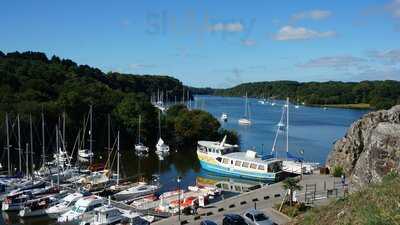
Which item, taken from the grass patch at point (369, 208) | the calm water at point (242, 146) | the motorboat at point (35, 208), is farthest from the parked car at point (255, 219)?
the motorboat at point (35, 208)

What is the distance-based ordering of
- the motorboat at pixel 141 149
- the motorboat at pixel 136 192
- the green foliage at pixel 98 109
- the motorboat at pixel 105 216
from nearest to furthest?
the motorboat at pixel 105 216 → the motorboat at pixel 136 192 → the green foliage at pixel 98 109 → the motorboat at pixel 141 149

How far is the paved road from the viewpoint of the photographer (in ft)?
110

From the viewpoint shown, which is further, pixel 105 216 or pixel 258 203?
pixel 105 216

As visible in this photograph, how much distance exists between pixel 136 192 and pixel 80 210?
27.7ft

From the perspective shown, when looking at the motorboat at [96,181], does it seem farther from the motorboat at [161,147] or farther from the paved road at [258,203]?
the motorboat at [161,147]

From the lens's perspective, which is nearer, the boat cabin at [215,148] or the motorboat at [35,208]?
the motorboat at [35,208]

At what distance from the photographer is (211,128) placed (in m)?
90.1

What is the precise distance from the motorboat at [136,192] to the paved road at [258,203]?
1157cm

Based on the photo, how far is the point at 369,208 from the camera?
13.0 metres

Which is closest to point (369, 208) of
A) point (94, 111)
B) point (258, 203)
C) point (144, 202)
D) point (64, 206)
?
point (258, 203)

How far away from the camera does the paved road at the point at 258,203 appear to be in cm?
3361

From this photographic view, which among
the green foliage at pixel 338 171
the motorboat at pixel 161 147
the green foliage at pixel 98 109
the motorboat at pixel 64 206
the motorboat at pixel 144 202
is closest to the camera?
the motorboat at pixel 64 206

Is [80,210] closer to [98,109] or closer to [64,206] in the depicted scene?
[64,206]

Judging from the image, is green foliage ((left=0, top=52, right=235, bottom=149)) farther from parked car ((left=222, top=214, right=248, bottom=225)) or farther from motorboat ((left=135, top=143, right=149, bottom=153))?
parked car ((left=222, top=214, right=248, bottom=225))
